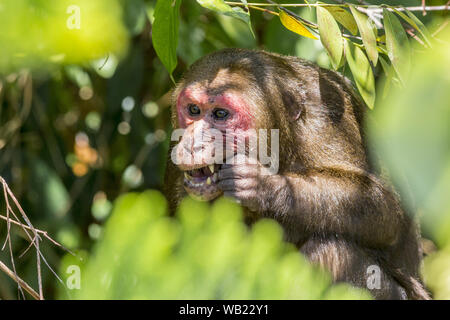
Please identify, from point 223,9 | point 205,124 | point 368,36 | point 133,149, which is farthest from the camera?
point 133,149

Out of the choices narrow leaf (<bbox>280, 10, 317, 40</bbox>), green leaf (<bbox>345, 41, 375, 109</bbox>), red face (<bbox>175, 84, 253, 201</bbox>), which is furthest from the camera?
red face (<bbox>175, 84, 253, 201</bbox>)

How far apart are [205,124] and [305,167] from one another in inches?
28.3

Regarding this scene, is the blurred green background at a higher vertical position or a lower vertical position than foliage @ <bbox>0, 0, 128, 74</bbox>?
lower

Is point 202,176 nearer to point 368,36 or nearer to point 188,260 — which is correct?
point 368,36

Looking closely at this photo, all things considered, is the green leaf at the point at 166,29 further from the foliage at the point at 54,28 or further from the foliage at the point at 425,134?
the foliage at the point at 425,134

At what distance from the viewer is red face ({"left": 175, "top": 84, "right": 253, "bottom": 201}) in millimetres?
3748

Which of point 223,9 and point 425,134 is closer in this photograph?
point 425,134

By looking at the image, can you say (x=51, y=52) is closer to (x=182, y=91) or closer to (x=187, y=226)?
(x=187, y=226)

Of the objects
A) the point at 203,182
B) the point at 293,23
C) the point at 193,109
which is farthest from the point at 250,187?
the point at 293,23

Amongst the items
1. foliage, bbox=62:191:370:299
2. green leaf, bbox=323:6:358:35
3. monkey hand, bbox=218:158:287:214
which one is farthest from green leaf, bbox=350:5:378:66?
foliage, bbox=62:191:370:299

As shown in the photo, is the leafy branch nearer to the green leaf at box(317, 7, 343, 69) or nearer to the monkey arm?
the green leaf at box(317, 7, 343, 69)

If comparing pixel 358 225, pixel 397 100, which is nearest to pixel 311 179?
pixel 358 225

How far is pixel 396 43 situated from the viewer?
289cm

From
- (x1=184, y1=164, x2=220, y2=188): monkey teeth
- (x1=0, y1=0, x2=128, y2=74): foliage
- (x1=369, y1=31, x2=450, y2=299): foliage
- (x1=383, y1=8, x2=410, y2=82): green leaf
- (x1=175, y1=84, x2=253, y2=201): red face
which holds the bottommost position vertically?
(x1=184, y1=164, x2=220, y2=188): monkey teeth
